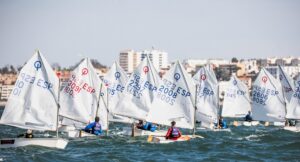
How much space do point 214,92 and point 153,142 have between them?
15.2m

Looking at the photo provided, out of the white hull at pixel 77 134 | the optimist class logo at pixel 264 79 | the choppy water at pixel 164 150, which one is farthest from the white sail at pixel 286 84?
the white hull at pixel 77 134

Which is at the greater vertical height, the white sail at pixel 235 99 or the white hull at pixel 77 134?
the white sail at pixel 235 99

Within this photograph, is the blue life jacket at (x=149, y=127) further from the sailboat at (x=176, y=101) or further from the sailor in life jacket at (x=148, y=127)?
the sailboat at (x=176, y=101)

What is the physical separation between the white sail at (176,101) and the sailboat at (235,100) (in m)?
23.7

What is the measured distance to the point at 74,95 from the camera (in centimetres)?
4753

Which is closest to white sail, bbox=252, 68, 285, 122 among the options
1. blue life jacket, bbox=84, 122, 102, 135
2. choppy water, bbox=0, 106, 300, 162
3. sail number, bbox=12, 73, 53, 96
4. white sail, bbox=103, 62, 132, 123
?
choppy water, bbox=0, 106, 300, 162

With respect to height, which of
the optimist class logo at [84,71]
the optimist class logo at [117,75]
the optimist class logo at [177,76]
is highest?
the optimist class logo at [117,75]

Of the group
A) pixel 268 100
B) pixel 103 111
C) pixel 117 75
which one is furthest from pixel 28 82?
pixel 268 100

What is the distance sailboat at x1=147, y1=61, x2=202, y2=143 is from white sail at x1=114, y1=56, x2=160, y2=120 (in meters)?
4.17

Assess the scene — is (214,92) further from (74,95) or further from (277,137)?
(74,95)

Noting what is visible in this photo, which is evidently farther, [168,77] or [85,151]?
[168,77]

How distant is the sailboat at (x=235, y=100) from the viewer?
68000 mm

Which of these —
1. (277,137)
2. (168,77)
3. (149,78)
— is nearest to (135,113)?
(149,78)

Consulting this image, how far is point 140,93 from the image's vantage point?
49312 mm
